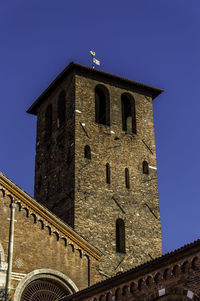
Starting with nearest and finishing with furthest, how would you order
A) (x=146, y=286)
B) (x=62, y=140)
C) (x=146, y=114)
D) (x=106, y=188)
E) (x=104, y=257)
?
(x=146, y=286) → (x=104, y=257) → (x=106, y=188) → (x=62, y=140) → (x=146, y=114)

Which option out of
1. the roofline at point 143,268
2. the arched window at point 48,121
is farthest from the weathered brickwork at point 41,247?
the arched window at point 48,121

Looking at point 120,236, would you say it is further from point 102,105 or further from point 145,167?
point 102,105

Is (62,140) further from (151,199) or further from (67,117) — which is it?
→ (151,199)

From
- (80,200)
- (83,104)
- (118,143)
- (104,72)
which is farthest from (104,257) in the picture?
(104,72)

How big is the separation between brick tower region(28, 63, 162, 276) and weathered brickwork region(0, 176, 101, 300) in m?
2.96

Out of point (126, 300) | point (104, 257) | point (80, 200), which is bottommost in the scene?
point (126, 300)

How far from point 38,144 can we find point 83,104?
417cm

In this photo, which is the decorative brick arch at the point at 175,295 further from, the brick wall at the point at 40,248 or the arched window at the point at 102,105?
the arched window at the point at 102,105

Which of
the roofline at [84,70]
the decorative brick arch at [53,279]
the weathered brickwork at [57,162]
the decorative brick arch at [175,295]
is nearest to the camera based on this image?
the decorative brick arch at [175,295]

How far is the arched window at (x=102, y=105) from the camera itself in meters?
28.7

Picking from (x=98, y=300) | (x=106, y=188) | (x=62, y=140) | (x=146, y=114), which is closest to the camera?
(x=98, y=300)

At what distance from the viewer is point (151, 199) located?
27.4 meters

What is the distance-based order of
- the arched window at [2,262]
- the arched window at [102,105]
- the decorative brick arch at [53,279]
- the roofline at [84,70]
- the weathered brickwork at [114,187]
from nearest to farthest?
the arched window at [2,262]
the decorative brick arch at [53,279]
the weathered brickwork at [114,187]
the roofline at [84,70]
the arched window at [102,105]

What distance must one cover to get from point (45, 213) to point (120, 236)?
582 centimetres
